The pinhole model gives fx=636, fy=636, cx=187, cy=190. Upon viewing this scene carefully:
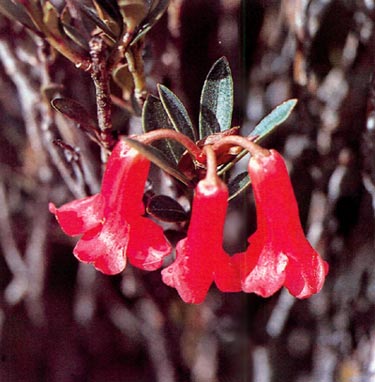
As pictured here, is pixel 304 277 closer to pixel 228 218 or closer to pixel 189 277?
pixel 189 277

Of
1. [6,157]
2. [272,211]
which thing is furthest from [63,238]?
[272,211]

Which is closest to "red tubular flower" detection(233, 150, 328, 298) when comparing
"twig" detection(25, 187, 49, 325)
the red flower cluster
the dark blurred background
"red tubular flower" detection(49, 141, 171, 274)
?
the red flower cluster

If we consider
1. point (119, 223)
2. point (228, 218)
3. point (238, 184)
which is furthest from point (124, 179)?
point (228, 218)

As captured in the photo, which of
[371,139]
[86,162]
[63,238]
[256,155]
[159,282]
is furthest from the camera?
[63,238]

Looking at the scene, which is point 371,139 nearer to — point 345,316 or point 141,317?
point 345,316

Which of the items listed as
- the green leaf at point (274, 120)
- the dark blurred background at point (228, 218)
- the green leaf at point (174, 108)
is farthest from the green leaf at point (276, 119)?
the dark blurred background at point (228, 218)

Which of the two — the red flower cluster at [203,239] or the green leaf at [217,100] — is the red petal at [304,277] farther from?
the green leaf at [217,100]

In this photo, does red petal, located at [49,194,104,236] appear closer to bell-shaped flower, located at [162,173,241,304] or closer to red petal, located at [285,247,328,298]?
bell-shaped flower, located at [162,173,241,304]
